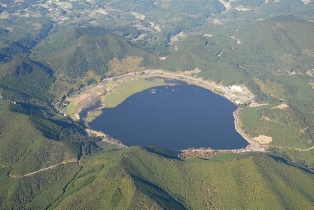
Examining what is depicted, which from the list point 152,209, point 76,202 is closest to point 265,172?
point 152,209

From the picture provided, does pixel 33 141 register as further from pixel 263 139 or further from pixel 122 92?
pixel 263 139

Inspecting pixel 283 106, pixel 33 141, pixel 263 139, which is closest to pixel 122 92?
pixel 33 141

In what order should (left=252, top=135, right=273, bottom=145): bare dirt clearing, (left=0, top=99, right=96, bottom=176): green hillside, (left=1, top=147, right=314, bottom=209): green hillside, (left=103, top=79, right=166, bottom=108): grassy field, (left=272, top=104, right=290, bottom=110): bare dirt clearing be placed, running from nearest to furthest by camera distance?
(left=1, top=147, right=314, bottom=209): green hillside → (left=0, top=99, right=96, bottom=176): green hillside → (left=252, top=135, right=273, bottom=145): bare dirt clearing → (left=272, top=104, right=290, bottom=110): bare dirt clearing → (left=103, top=79, right=166, bottom=108): grassy field

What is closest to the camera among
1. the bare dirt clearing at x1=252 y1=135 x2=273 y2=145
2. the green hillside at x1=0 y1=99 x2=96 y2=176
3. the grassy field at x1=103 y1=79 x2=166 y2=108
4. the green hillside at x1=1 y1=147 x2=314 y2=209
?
the green hillside at x1=1 y1=147 x2=314 y2=209

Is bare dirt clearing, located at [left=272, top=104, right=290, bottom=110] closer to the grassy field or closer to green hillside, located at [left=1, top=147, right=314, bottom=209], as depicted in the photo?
green hillside, located at [left=1, top=147, right=314, bottom=209]

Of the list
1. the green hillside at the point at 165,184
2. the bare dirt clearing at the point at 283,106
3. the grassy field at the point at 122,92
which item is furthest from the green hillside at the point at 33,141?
the bare dirt clearing at the point at 283,106

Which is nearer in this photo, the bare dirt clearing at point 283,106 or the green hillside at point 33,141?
the green hillside at point 33,141

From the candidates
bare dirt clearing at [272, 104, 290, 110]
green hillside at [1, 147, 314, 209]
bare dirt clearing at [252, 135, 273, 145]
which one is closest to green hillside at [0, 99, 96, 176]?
green hillside at [1, 147, 314, 209]

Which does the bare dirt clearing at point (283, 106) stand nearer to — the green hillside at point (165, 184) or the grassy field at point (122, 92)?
the green hillside at point (165, 184)

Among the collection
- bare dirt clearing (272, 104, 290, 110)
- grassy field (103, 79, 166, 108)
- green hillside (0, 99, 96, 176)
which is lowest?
grassy field (103, 79, 166, 108)
